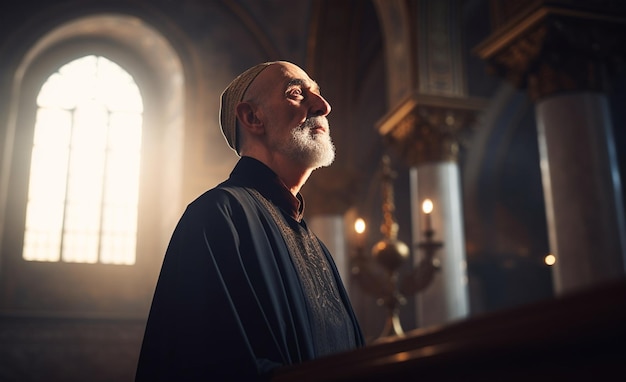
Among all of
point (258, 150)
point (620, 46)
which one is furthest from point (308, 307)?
point (620, 46)

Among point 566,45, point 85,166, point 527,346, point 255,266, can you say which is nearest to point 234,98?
point 255,266

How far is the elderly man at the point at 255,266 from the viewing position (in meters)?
1.46

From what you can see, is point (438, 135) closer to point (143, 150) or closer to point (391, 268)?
point (391, 268)

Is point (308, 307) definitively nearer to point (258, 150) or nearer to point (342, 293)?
point (342, 293)

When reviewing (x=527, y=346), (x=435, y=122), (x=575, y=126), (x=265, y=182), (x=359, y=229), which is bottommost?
(x=527, y=346)

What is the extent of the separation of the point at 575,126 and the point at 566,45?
691 mm

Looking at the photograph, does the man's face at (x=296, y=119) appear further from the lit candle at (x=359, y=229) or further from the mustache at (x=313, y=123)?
the lit candle at (x=359, y=229)

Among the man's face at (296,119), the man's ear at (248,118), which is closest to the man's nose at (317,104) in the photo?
the man's face at (296,119)

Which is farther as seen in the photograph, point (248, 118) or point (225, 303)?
point (248, 118)

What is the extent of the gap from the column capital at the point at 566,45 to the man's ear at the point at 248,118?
13.1 feet

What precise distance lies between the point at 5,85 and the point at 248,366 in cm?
977

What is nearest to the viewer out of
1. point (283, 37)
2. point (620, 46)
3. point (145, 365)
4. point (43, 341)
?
point (145, 365)

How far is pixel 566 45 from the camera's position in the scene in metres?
5.58

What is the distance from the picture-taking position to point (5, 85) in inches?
398
